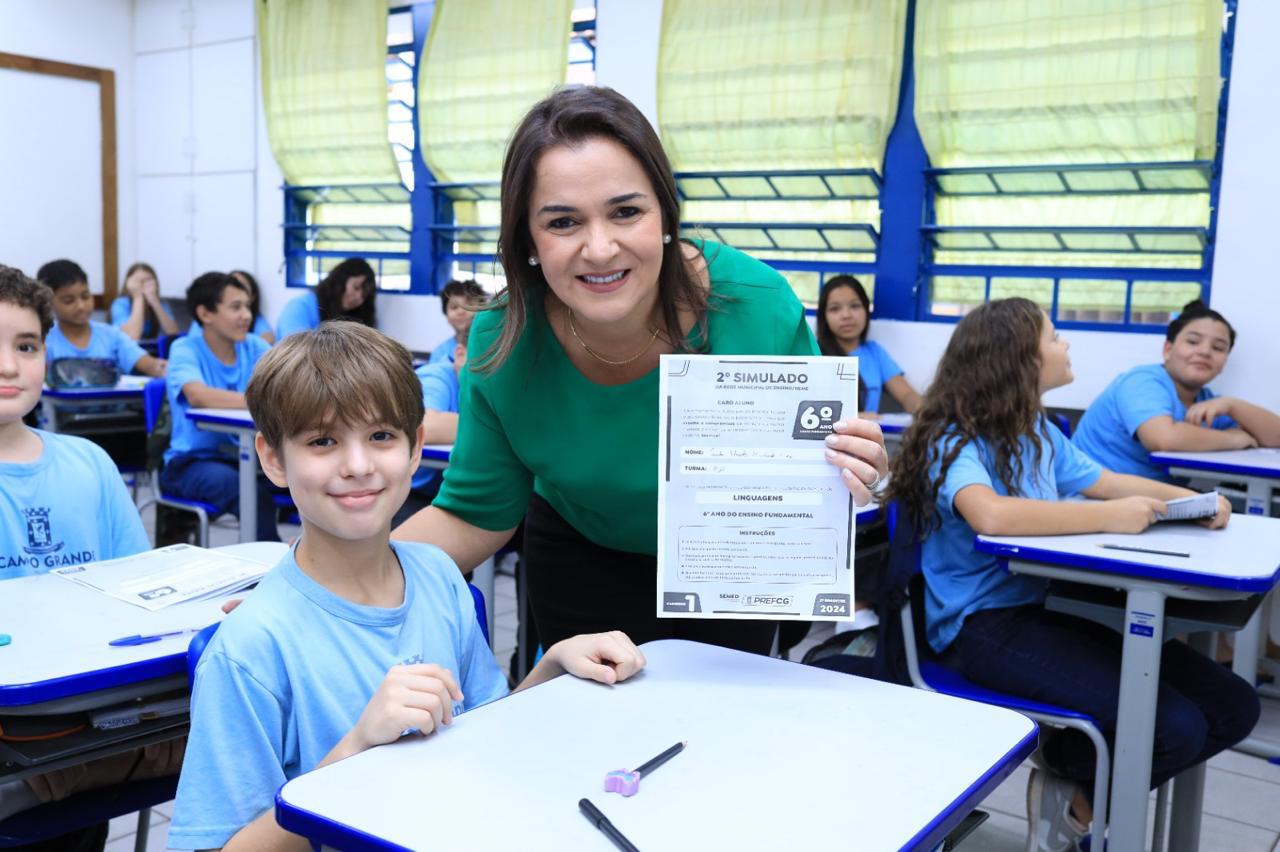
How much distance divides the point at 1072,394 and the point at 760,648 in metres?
3.54

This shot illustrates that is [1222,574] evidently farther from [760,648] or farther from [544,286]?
[544,286]

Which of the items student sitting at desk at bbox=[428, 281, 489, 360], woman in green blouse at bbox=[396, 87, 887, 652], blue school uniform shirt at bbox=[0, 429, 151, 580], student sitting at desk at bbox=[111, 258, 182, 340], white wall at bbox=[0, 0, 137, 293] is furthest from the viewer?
white wall at bbox=[0, 0, 137, 293]

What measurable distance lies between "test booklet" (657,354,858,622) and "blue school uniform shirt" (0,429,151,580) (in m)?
1.35

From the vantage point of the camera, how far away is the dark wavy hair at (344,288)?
6.63 meters

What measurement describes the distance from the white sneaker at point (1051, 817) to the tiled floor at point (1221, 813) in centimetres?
25

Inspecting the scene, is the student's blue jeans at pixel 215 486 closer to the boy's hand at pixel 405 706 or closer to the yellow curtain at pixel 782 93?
the yellow curtain at pixel 782 93

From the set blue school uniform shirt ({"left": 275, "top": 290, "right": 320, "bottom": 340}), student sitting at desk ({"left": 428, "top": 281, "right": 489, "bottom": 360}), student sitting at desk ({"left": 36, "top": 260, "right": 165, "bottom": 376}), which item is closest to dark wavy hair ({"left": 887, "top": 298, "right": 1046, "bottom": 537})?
student sitting at desk ({"left": 428, "top": 281, "right": 489, "bottom": 360})

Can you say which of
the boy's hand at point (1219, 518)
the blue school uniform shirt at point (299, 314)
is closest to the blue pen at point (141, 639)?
the boy's hand at point (1219, 518)

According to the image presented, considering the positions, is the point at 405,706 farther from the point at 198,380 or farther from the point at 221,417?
the point at 198,380

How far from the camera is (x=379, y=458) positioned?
4.52 feet

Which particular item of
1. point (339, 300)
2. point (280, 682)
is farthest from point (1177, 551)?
point (339, 300)

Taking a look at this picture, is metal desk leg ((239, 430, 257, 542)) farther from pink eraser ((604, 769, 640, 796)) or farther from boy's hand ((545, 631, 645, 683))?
pink eraser ((604, 769, 640, 796))

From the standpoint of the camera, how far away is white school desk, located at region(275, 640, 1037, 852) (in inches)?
39.0

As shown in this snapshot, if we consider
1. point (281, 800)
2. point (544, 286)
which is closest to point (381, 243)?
point (544, 286)
